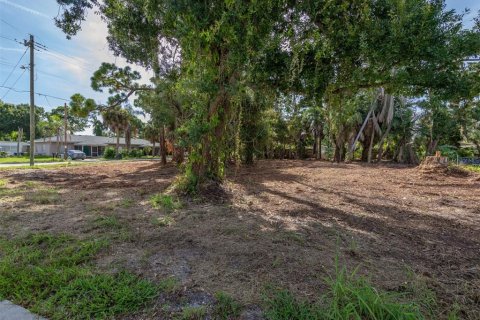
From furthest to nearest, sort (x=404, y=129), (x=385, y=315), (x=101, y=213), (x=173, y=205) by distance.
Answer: (x=404, y=129)
(x=173, y=205)
(x=101, y=213)
(x=385, y=315)

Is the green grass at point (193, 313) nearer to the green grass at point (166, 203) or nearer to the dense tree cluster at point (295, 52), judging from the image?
the green grass at point (166, 203)

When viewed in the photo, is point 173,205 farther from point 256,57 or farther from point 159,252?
point 256,57

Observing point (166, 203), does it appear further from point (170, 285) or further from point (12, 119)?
point (12, 119)

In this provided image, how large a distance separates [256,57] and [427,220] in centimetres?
403

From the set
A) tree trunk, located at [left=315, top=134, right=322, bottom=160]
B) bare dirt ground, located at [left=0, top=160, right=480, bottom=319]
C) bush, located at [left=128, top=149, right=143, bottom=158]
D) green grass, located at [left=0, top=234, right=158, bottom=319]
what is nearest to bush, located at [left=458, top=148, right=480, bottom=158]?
tree trunk, located at [left=315, top=134, right=322, bottom=160]

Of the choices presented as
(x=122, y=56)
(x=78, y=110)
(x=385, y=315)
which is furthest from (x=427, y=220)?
(x=78, y=110)

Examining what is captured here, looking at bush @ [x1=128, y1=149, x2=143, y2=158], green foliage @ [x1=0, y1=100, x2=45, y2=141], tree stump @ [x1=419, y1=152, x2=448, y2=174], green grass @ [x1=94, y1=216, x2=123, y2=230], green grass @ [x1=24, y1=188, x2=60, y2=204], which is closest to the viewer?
green grass @ [x1=94, y1=216, x2=123, y2=230]

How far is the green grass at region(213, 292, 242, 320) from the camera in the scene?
1.86 m

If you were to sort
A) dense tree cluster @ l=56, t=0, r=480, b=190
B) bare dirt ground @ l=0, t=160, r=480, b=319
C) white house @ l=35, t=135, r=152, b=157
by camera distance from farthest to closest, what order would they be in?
white house @ l=35, t=135, r=152, b=157 → dense tree cluster @ l=56, t=0, r=480, b=190 → bare dirt ground @ l=0, t=160, r=480, b=319

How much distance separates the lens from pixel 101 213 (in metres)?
4.39

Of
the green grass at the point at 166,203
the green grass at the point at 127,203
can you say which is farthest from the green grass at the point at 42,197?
the green grass at the point at 166,203

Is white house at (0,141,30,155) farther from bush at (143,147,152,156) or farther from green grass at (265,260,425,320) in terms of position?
green grass at (265,260,425,320)

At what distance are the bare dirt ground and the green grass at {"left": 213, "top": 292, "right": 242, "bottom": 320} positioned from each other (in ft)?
0.26

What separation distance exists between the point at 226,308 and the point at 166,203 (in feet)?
11.2
